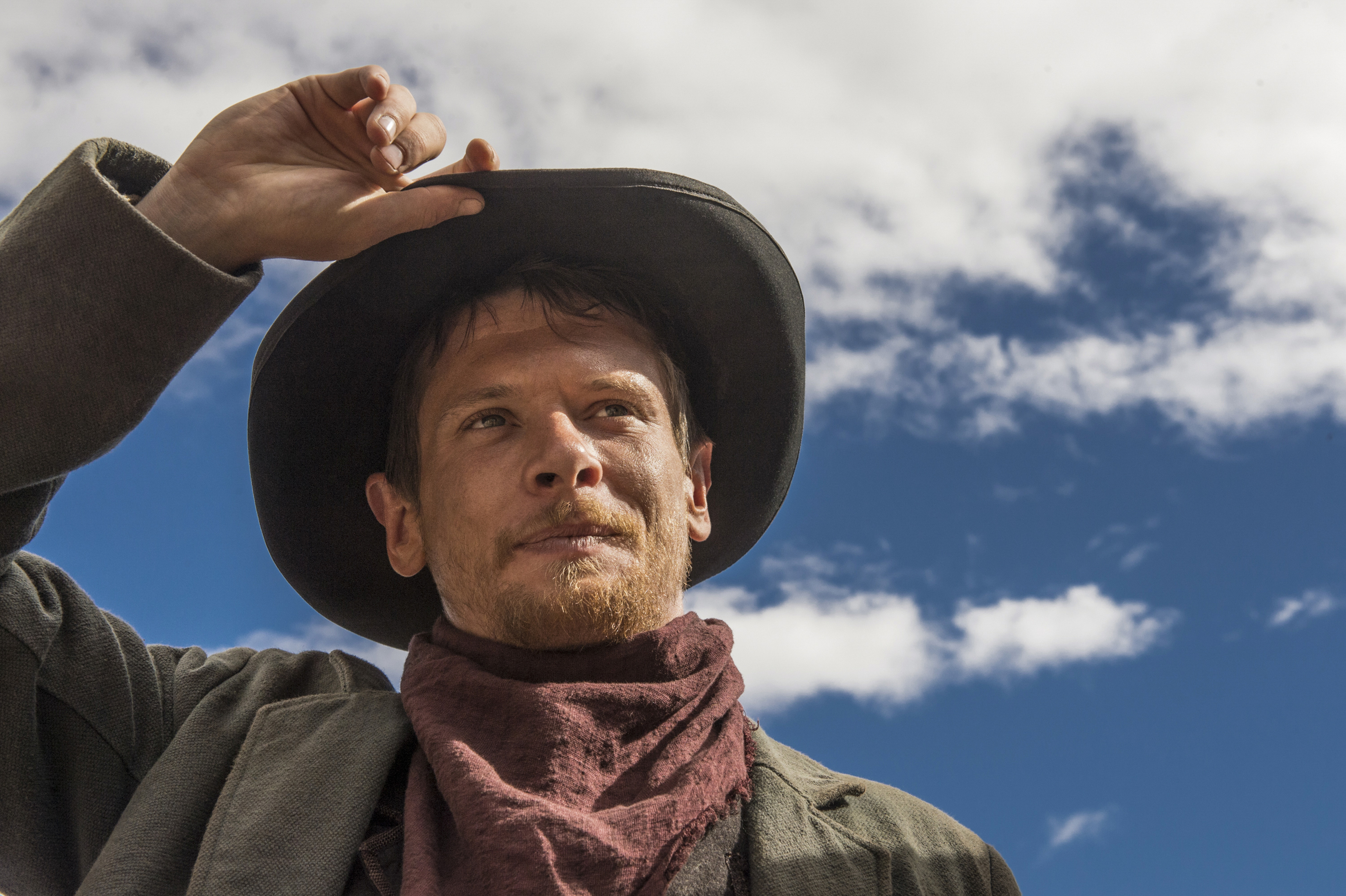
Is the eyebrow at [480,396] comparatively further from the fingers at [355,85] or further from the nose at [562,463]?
the fingers at [355,85]

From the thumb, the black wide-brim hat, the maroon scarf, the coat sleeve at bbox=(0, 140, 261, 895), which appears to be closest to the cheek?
the maroon scarf

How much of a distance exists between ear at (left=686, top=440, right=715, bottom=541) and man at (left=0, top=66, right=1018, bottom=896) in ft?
0.05

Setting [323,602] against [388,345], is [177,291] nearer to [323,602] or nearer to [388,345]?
[388,345]

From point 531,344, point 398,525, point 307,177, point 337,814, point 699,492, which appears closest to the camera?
point 337,814

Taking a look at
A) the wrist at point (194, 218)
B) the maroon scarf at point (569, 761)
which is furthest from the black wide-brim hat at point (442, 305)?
the maroon scarf at point (569, 761)

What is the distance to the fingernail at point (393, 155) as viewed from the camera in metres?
2.48

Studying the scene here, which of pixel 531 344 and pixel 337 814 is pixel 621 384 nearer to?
pixel 531 344

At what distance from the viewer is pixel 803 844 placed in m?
2.33

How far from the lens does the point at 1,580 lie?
7.69 feet

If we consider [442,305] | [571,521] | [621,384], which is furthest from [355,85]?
[571,521]

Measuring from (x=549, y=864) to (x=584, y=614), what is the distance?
0.60m

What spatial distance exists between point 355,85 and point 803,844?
194 centimetres

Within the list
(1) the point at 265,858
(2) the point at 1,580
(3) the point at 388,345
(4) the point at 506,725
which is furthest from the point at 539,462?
(2) the point at 1,580

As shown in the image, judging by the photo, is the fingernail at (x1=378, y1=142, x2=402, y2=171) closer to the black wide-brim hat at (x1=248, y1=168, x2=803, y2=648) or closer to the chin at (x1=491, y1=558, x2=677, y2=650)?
the black wide-brim hat at (x1=248, y1=168, x2=803, y2=648)
